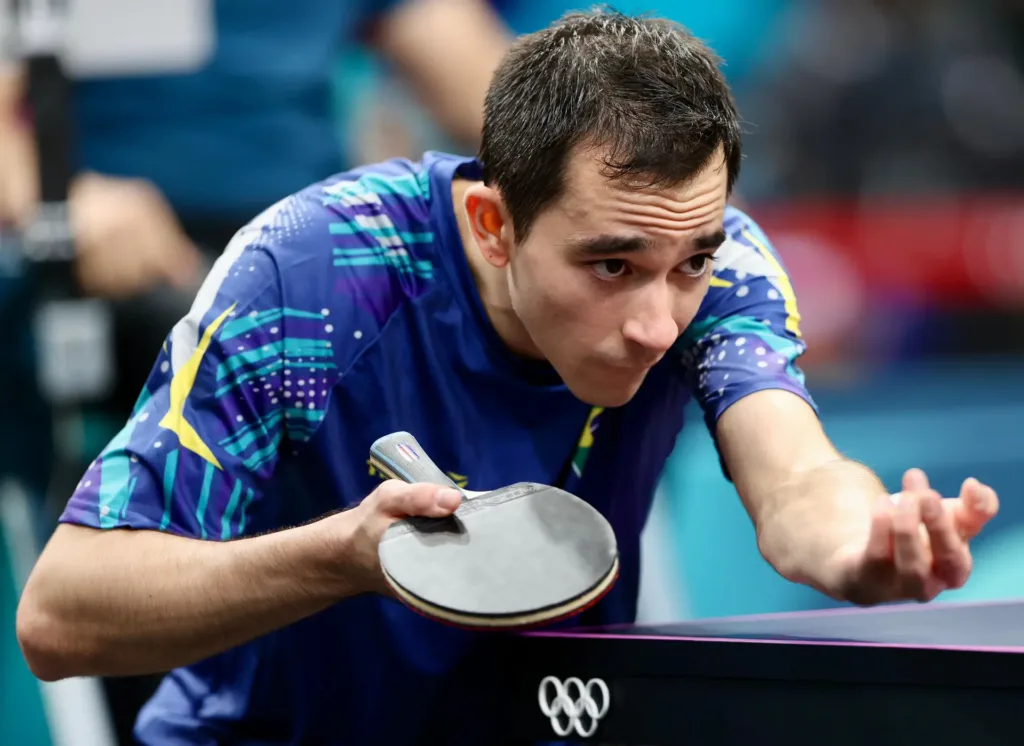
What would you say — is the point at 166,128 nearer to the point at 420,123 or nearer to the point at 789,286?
the point at 420,123

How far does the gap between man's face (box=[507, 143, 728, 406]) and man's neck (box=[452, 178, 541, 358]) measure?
5.3 inches

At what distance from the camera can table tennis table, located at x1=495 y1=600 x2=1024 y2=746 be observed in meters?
1.09

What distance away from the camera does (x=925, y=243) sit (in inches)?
181

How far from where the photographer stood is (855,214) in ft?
15.3

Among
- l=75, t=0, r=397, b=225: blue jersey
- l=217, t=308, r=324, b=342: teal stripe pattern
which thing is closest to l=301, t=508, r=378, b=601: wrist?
l=217, t=308, r=324, b=342: teal stripe pattern

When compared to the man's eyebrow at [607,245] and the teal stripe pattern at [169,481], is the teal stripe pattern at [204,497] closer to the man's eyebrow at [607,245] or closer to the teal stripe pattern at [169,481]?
the teal stripe pattern at [169,481]

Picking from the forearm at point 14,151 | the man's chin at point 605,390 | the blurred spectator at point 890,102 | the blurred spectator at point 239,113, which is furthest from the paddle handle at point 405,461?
the blurred spectator at point 890,102

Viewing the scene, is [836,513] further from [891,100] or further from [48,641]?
[891,100]

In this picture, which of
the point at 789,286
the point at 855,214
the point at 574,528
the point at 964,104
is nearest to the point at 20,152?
the point at 789,286

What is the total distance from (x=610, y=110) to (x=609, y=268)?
0.17 m

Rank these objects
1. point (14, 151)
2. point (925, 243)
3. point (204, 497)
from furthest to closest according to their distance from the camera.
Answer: point (925, 243) < point (14, 151) < point (204, 497)

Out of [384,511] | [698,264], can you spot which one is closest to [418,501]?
[384,511]

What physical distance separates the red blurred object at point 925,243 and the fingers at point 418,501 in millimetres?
3458

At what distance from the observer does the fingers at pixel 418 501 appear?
3.84ft
